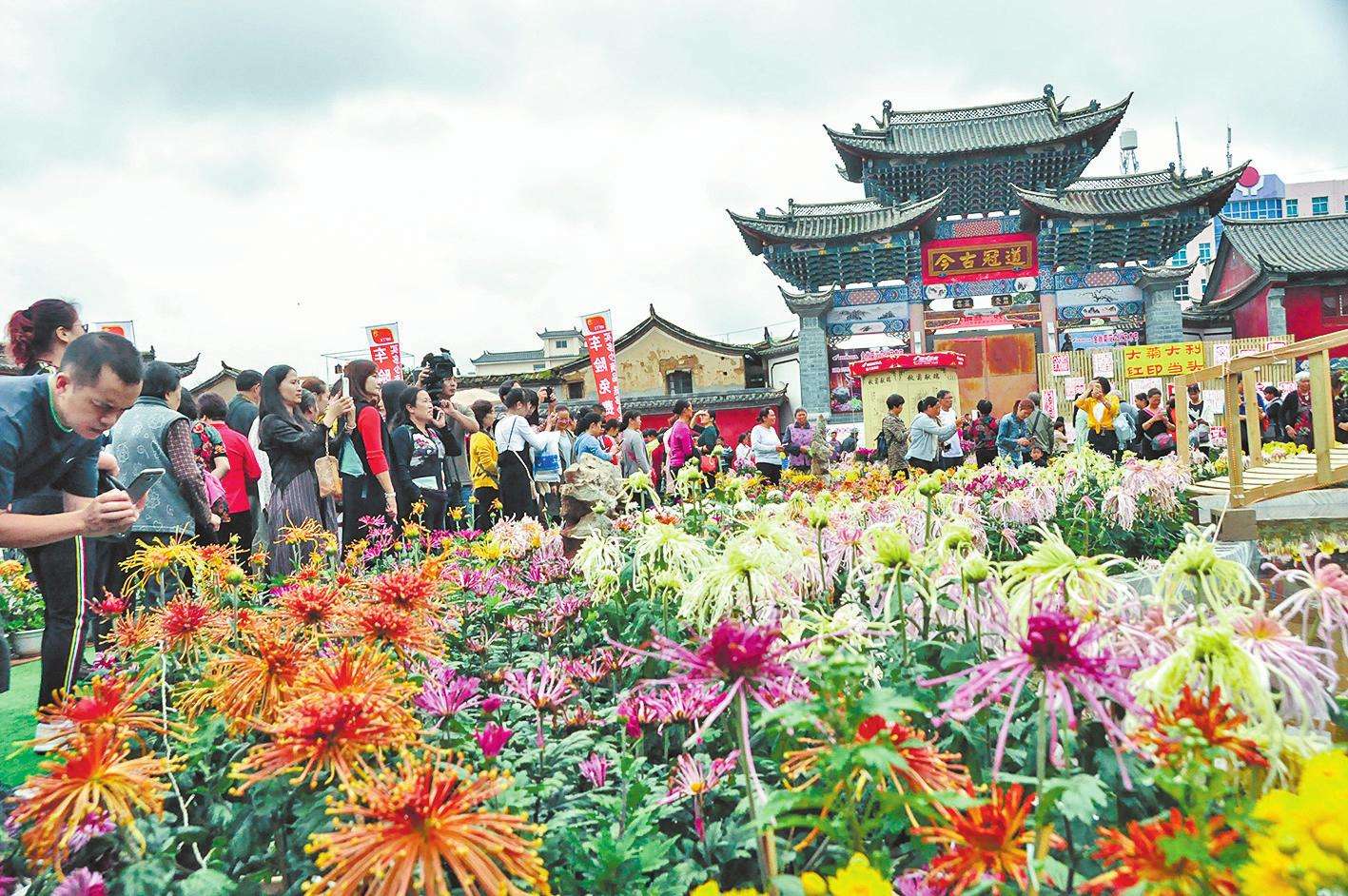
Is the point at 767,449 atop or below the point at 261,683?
atop

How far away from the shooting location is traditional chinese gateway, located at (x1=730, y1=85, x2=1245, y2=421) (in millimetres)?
19219

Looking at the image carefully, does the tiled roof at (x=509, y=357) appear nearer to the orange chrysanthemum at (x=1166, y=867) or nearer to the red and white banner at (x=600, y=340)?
the red and white banner at (x=600, y=340)

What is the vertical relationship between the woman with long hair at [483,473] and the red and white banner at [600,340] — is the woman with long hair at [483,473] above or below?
below

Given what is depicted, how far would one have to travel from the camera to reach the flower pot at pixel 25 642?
457 cm

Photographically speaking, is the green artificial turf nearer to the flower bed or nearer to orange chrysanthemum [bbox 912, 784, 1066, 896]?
the flower bed

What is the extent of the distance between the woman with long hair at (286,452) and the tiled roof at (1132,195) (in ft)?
59.9

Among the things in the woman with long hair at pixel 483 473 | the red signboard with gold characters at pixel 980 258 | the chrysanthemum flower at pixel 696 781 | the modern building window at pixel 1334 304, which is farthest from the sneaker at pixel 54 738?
the modern building window at pixel 1334 304

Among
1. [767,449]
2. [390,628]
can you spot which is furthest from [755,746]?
[767,449]

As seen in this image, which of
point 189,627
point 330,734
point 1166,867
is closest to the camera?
point 1166,867

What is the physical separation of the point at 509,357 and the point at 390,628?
54.4 meters

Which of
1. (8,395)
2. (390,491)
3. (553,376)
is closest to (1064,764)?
(8,395)

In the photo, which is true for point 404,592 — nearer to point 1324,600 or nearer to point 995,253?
point 1324,600

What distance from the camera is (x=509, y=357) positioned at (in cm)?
5438

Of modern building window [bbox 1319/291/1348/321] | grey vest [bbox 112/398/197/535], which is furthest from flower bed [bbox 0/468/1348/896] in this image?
modern building window [bbox 1319/291/1348/321]
